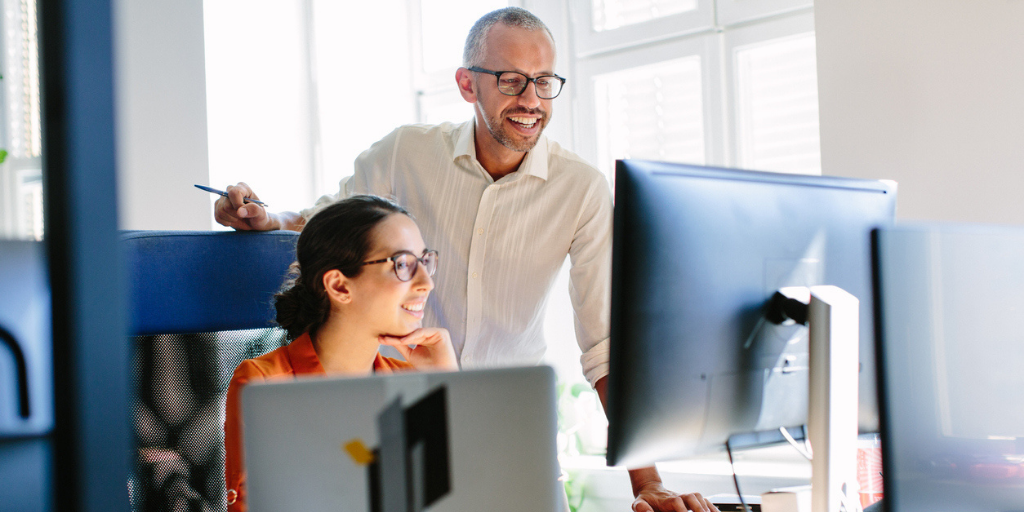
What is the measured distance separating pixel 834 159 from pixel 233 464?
5.78ft

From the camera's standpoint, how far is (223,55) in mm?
3004

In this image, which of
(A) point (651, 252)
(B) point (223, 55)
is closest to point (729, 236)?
(A) point (651, 252)

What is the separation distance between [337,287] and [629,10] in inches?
74.1

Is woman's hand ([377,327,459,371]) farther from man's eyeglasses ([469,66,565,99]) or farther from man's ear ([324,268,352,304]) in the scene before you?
man's eyeglasses ([469,66,565,99])

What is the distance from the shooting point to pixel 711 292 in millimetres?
865

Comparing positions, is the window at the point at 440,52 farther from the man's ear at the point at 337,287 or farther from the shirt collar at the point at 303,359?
the shirt collar at the point at 303,359

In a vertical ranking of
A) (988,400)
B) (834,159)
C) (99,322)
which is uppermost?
(834,159)

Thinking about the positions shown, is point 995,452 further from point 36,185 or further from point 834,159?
point 834,159

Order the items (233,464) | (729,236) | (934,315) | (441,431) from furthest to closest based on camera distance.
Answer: (233,464) → (729,236) → (934,315) → (441,431)

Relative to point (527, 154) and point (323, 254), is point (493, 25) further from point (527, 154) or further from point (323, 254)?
point (323, 254)

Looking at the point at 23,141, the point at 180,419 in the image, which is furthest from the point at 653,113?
the point at 23,141

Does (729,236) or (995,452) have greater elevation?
(729,236)

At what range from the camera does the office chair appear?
4.09 ft

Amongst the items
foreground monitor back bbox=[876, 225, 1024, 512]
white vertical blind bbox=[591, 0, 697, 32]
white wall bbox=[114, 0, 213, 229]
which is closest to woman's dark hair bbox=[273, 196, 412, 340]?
foreground monitor back bbox=[876, 225, 1024, 512]
